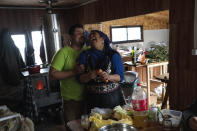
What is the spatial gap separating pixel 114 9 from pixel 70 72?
1697mm

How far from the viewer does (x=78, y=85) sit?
167cm

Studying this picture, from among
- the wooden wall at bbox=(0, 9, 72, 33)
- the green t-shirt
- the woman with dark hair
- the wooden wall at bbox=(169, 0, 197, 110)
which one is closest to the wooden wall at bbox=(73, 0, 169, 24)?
the wooden wall at bbox=(169, 0, 197, 110)

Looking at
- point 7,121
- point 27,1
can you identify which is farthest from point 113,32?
point 7,121

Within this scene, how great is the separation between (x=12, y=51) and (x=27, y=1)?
35.1 inches

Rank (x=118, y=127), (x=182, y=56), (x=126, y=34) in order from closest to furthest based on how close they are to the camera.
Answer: (x=118, y=127)
(x=182, y=56)
(x=126, y=34)

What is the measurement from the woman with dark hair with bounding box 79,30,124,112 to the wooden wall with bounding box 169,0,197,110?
2.89ft

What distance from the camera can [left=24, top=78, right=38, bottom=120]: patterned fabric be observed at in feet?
8.86

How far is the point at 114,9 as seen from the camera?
2914mm

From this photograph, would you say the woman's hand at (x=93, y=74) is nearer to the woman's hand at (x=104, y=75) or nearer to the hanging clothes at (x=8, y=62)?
the woman's hand at (x=104, y=75)

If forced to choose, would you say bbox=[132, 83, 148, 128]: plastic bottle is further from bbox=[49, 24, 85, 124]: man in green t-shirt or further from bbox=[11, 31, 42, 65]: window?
bbox=[11, 31, 42, 65]: window

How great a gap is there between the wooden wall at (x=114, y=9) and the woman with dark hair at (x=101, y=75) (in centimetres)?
103

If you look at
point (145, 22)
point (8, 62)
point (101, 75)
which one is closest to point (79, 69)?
point (101, 75)

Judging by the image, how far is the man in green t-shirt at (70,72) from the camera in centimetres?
163

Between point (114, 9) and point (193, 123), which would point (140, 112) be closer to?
point (193, 123)
